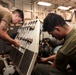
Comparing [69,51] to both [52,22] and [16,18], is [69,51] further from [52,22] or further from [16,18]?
[16,18]

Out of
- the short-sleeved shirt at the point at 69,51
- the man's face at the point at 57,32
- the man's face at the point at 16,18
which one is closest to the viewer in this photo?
the short-sleeved shirt at the point at 69,51

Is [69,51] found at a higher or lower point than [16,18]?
lower

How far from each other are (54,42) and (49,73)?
126 cm

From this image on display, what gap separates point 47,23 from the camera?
1641mm

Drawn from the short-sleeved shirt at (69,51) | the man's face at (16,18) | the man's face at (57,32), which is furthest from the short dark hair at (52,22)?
the man's face at (16,18)

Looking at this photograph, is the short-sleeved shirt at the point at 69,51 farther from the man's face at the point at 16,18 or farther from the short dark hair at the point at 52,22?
the man's face at the point at 16,18

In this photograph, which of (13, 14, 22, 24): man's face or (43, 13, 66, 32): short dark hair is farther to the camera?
(13, 14, 22, 24): man's face

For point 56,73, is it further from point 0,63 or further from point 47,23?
point 0,63

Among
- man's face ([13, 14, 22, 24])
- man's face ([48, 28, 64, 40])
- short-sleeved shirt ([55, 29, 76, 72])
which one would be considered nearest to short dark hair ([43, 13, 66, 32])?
man's face ([48, 28, 64, 40])

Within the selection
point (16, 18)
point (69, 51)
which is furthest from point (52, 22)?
point (16, 18)

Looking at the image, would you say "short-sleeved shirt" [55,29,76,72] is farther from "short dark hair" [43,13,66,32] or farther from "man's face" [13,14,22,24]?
"man's face" [13,14,22,24]

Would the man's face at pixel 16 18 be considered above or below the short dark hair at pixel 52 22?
below

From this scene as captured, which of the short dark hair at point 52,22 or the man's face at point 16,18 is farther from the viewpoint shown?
the man's face at point 16,18

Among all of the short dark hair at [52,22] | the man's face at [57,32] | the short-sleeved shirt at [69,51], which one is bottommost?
the short-sleeved shirt at [69,51]
